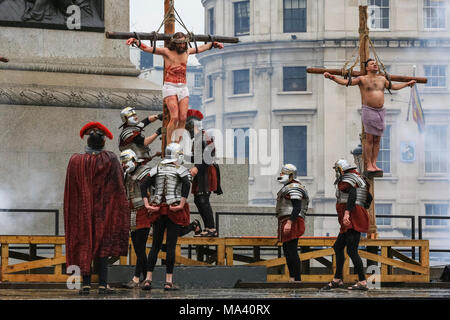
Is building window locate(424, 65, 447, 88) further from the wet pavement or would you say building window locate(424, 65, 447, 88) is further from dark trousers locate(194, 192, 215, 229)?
the wet pavement

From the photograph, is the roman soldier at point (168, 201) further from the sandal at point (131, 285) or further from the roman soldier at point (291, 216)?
the roman soldier at point (291, 216)

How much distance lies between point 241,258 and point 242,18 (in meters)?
57.3

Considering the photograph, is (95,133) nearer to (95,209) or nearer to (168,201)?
(95,209)

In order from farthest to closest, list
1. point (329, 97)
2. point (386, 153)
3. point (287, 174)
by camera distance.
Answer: point (329, 97)
point (386, 153)
point (287, 174)

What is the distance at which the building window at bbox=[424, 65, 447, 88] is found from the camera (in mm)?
71688

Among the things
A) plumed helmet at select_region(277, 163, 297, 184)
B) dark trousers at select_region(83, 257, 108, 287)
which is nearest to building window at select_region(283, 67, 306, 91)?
plumed helmet at select_region(277, 163, 297, 184)

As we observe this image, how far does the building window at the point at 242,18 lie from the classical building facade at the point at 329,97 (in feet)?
0.29

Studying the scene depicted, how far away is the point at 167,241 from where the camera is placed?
1548 cm

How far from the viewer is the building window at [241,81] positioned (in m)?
74.9

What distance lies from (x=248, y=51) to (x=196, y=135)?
187ft

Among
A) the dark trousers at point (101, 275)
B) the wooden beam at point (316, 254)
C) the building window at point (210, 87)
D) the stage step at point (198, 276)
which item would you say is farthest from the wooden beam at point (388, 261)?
the building window at point (210, 87)

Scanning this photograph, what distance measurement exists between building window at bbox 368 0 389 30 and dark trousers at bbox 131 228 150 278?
57.3 meters

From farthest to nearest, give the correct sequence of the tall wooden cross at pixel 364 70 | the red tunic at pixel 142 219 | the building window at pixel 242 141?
the building window at pixel 242 141
the tall wooden cross at pixel 364 70
the red tunic at pixel 142 219

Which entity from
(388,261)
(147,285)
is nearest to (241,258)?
(388,261)
